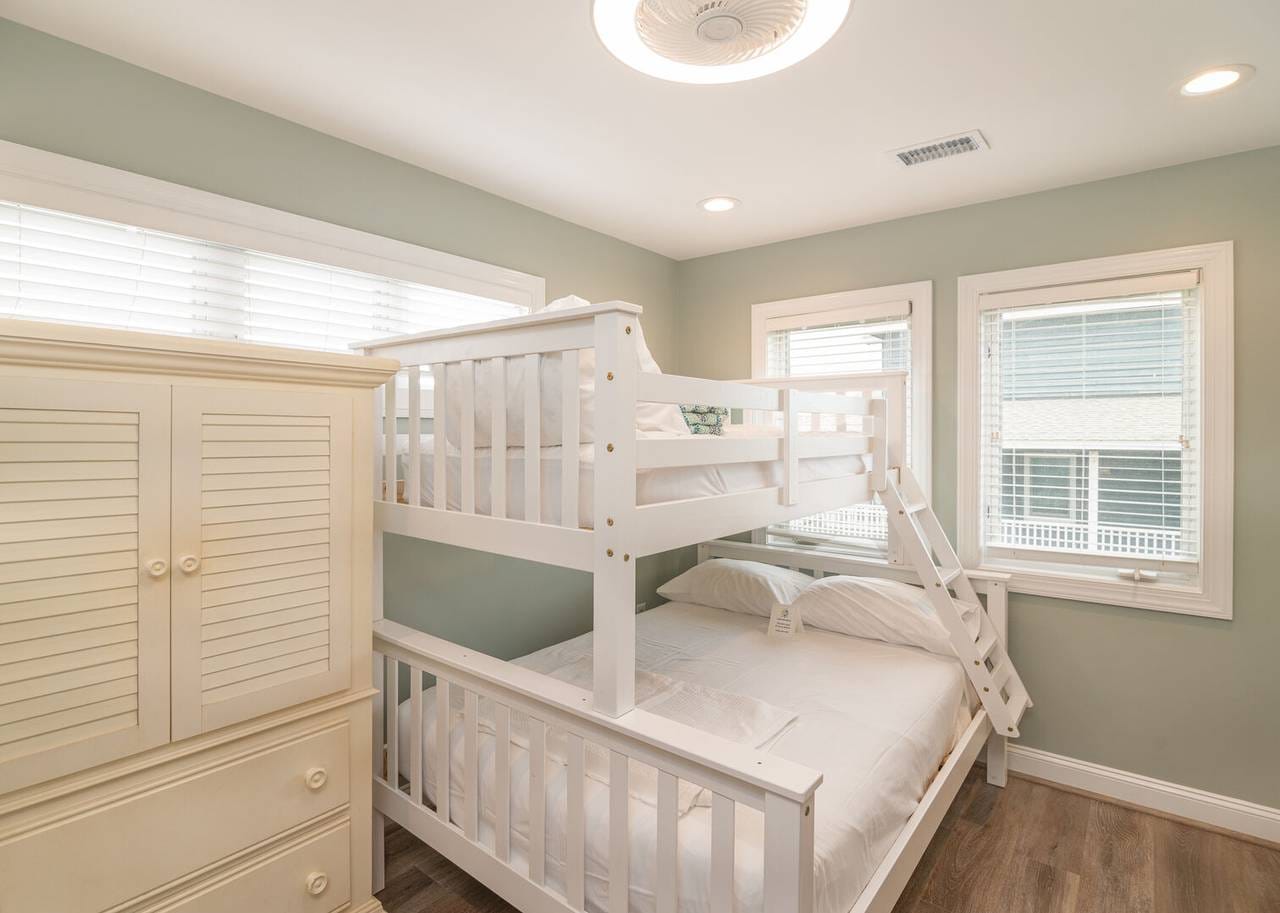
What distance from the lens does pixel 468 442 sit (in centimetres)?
159

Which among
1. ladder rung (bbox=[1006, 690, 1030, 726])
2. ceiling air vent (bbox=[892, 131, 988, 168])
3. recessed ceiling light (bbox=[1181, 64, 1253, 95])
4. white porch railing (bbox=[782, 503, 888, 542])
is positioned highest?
ceiling air vent (bbox=[892, 131, 988, 168])

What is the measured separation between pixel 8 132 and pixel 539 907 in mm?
2278

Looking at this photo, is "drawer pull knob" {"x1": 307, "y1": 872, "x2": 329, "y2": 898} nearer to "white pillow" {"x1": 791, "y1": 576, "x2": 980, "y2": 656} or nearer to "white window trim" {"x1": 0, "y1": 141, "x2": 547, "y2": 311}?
"white window trim" {"x1": 0, "y1": 141, "x2": 547, "y2": 311}

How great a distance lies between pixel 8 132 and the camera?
5.08 ft

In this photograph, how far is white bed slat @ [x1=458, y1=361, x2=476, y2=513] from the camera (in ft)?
5.18

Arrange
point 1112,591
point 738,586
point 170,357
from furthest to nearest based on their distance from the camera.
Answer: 1. point 738,586
2. point 1112,591
3. point 170,357

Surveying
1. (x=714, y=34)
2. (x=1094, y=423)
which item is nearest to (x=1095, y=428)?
(x=1094, y=423)

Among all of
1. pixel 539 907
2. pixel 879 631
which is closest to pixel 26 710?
pixel 539 907

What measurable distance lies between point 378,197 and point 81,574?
1.58 meters

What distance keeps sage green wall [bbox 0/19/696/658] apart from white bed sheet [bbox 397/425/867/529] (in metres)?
0.70

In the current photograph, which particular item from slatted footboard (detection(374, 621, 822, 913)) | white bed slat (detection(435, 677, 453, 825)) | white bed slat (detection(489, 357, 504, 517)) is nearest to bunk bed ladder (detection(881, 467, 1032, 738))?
slatted footboard (detection(374, 621, 822, 913))

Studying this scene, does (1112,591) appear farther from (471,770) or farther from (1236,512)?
(471,770)

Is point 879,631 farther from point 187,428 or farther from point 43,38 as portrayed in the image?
point 43,38

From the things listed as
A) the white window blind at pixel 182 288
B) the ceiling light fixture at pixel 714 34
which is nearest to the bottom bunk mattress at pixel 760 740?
the white window blind at pixel 182 288
